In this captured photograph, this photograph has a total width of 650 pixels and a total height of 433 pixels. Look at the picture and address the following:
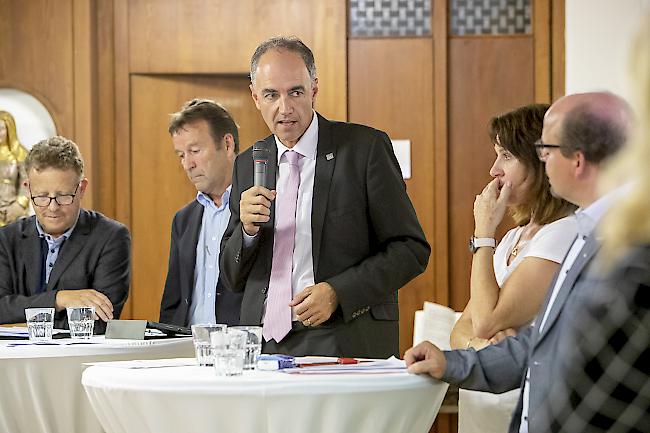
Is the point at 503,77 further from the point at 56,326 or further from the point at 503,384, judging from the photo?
the point at 503,384

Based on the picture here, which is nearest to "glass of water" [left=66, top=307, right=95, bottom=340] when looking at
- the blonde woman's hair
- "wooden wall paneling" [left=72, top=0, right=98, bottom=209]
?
the blonde woman's hair

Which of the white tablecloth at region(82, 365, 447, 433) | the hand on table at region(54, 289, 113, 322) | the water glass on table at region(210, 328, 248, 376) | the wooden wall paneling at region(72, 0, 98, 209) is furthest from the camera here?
the wooden wall paneling at region(72, 0, 98, 209)

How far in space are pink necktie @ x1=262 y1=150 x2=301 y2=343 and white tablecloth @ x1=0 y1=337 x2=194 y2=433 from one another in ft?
1.65

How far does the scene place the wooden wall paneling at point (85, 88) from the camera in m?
6.87

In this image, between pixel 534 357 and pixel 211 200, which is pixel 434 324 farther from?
pixel 534 357

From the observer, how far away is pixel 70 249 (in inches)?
159

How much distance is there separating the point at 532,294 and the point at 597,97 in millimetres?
751

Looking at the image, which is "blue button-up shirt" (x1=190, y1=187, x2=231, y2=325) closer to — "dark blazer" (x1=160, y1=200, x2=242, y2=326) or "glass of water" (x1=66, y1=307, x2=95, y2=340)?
"dark blazer" (x1=160, y1=200, x2=242, y2=326)

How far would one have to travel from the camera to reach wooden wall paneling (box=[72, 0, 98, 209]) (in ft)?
22.5

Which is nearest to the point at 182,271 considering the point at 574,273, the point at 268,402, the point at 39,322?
the point at 39,322

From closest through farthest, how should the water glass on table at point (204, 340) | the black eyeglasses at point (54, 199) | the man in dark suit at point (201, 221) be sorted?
the water glass on table at point (204, 340) → the black eyeglasses at point (54, 199) → the man in dark suit at point (201, 221)

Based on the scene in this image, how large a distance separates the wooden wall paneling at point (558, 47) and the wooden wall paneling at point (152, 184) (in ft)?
6.79

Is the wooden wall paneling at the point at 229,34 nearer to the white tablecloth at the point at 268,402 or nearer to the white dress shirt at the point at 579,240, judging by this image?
the white tablecloth at the point at 268,402

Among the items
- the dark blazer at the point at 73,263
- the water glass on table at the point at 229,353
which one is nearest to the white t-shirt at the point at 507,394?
the water glass on table at the point at 229,353
